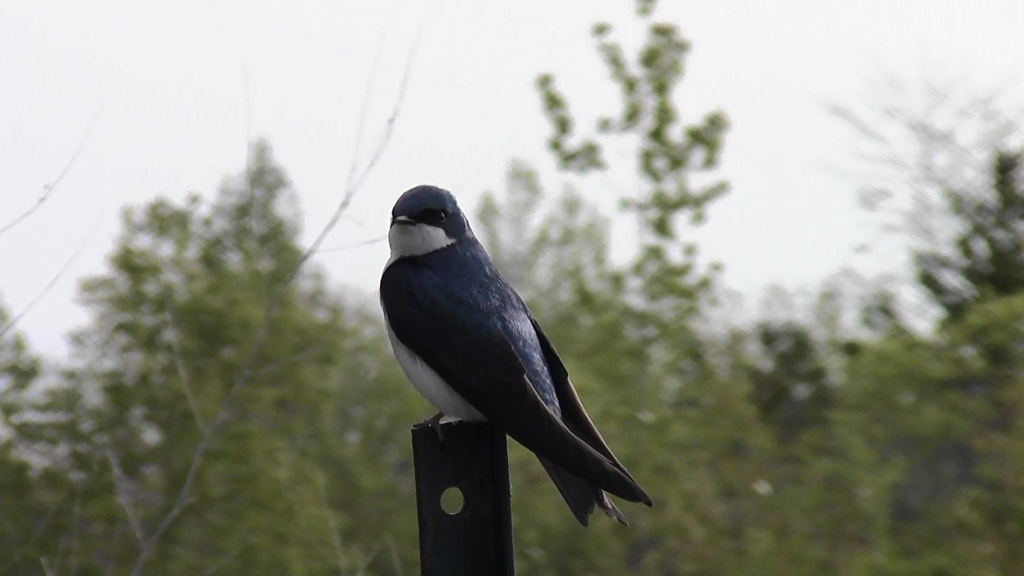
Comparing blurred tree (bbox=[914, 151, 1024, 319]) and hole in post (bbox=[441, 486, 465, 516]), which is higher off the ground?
blurred tree (bbox=[914, 151, 1024, 319])

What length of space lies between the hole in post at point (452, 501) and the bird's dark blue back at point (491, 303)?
0.80 m

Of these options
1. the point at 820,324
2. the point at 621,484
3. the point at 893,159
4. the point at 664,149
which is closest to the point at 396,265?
the point at 621,484

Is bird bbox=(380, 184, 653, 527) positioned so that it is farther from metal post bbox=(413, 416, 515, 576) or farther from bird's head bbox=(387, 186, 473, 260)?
metal post bbox=(413, 416, 515, 576)

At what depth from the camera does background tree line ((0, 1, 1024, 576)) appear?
13.6 metres

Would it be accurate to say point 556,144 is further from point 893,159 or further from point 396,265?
point 396,265

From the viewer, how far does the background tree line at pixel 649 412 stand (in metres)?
13.6

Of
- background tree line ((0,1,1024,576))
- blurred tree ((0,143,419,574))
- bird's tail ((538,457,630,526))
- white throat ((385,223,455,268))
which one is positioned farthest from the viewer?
blurred tree ((0,143,419,574))

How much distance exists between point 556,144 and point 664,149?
1108 mm

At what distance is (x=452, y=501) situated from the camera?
2947mm

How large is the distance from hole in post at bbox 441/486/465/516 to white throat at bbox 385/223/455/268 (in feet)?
4.21

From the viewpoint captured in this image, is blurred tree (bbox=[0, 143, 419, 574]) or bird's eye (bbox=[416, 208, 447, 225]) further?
blurred tree (bbox=[0, 143, 419, 574])

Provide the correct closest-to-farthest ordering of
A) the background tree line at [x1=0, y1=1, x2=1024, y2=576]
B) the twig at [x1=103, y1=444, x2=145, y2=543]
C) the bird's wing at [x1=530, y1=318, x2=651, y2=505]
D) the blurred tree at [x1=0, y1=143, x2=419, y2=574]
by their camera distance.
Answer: the bird's wing at [x1=530, y1=318, x2=651, y2=505] < the twig at [x1=103, y1=444, x2=145, y2=543] < the background tree line at [x1=0, y1=1, x2=1024, y2=576] < the blurred tree at [x1=0, y1=143, x2=419, y2=574]

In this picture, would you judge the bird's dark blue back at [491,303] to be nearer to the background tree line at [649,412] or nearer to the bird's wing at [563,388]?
the bird's wing at [563,388]

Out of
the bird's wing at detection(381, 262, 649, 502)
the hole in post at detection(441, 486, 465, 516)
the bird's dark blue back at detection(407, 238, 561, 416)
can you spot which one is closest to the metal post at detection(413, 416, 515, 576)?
the hole in post at detection(441, 486, 465, 516)
